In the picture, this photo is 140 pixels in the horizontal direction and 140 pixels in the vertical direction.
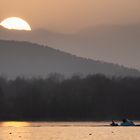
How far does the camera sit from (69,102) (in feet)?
603

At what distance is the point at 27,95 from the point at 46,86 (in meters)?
7.54

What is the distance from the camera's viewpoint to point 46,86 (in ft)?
628

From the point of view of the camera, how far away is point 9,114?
17550 cm

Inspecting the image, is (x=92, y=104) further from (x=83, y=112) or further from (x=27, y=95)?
(x=27, y=95)

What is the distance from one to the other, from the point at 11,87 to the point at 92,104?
22.5 metres

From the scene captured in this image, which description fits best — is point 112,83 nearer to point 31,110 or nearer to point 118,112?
point 118,112

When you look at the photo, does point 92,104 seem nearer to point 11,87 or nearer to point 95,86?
point 95,86

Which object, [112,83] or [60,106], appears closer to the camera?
[60,106]

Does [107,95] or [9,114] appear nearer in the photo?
[9,114]

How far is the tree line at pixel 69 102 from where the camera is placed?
180 meters

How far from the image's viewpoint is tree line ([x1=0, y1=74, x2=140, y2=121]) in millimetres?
180250

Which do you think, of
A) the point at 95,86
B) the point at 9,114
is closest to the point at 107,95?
the point at 95,86

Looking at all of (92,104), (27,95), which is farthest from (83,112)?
(27,95)

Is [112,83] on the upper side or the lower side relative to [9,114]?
upper
